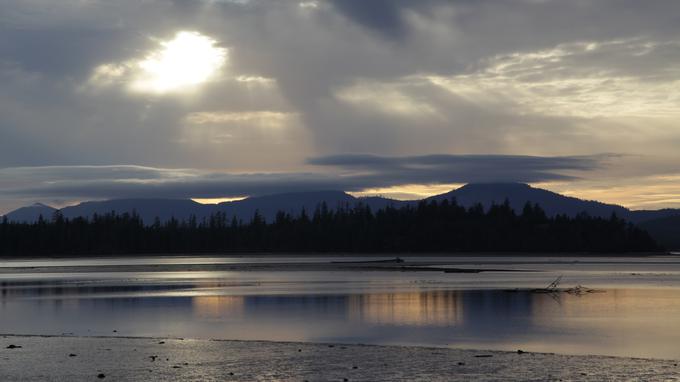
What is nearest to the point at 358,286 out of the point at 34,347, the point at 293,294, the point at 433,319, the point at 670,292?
the point at 293,294

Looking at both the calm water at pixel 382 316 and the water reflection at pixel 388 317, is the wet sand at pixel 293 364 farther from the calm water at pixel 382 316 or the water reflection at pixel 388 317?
the water reflection at pixel 388 317

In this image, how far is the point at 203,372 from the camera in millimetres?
26719

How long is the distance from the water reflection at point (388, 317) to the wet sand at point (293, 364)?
12.5 ft

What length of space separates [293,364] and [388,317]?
1777cm

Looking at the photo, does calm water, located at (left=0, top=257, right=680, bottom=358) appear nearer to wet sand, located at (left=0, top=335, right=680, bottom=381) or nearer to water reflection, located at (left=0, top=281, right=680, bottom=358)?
water reflection, located at (left=0, top=281, right=680, bottom=358)

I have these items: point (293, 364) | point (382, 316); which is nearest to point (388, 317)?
point (382, 316)


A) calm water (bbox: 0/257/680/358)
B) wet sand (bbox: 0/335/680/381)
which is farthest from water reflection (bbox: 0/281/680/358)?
wet sand (bbox: 0/335/680/381)

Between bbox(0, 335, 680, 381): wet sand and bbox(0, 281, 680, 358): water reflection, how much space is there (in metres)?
3.80

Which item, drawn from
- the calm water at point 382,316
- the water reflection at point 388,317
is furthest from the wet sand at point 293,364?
the water reflection at point 388,317

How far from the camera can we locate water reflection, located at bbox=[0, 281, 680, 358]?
36.3 meters

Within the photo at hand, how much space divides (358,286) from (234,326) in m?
33.8

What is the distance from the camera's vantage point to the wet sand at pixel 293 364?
25828mm

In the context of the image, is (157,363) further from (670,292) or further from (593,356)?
(670,292)

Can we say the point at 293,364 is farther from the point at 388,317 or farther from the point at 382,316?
the point at 382,316
